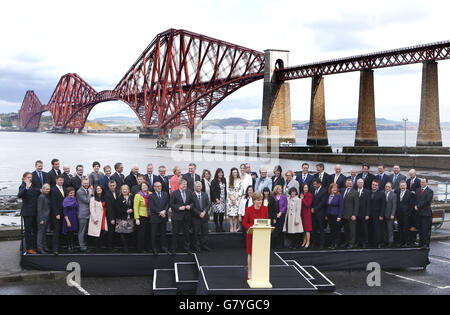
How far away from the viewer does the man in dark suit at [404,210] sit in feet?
35.3

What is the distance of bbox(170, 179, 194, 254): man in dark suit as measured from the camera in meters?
9.91

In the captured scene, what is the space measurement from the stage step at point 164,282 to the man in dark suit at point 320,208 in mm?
3165

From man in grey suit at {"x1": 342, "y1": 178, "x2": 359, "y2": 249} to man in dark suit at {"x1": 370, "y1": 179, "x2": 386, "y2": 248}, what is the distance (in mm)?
406

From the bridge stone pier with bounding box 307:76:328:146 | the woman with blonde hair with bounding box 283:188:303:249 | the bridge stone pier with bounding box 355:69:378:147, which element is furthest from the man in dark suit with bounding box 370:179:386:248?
the bridge stone pier with bounding box 307:76:328:146

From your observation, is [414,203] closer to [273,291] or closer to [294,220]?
[294,220]

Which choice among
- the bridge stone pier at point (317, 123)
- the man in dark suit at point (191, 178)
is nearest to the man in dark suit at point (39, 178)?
the man in dark suit at point (191, 178)

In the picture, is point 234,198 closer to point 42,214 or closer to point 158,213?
point 158,213

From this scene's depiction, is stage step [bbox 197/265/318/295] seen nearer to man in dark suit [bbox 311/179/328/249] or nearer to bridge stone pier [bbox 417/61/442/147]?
man in dark suit [bbox 311/179/328/249]

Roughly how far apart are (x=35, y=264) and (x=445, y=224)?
10924mm

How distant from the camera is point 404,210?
35.3 ft

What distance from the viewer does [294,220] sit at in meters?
10.5

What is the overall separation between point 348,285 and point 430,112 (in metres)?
38.7

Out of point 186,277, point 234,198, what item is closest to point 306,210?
point 234,198
